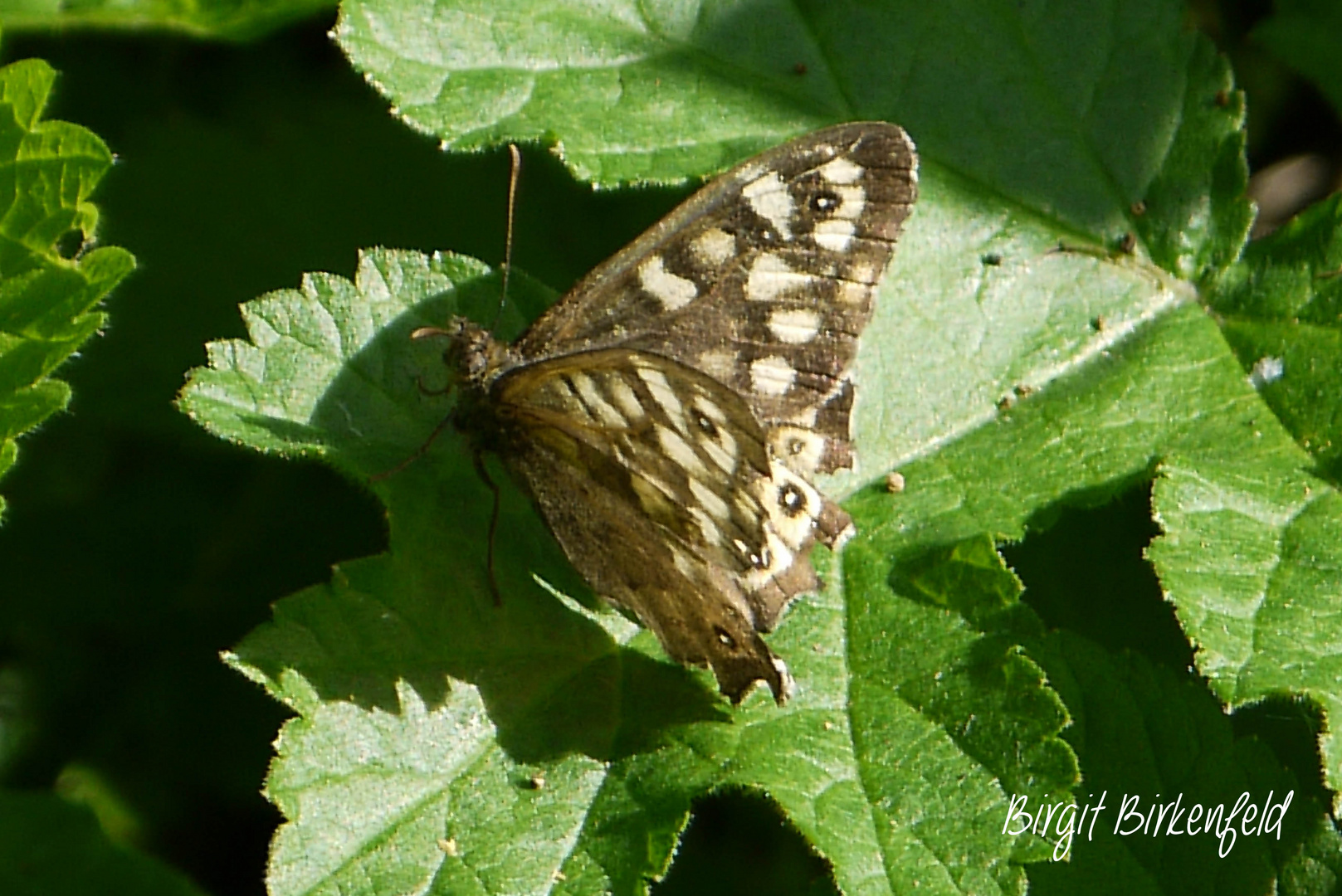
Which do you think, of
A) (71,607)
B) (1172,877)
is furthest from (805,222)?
(71,607)

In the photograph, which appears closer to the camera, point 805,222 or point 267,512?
point 805,222

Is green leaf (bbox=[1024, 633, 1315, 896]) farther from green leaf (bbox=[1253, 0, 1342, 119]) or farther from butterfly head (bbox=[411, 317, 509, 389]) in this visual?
green leaf (bbox=[1253, 0, 1342, 119])

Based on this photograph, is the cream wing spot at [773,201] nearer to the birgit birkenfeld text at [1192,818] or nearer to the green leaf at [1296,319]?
the green leaf at [1296,319]

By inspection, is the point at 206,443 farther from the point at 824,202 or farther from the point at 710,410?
the point at 710,410

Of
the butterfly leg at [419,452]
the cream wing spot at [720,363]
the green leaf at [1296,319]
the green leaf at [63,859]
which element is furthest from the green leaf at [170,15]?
the green leaf at [1296,319]

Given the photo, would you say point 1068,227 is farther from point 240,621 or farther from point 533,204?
point 240,621

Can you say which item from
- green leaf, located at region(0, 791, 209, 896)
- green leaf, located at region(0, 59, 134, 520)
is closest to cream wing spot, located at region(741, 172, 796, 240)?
green leaf, located at region(0, 59, 134, 520)
